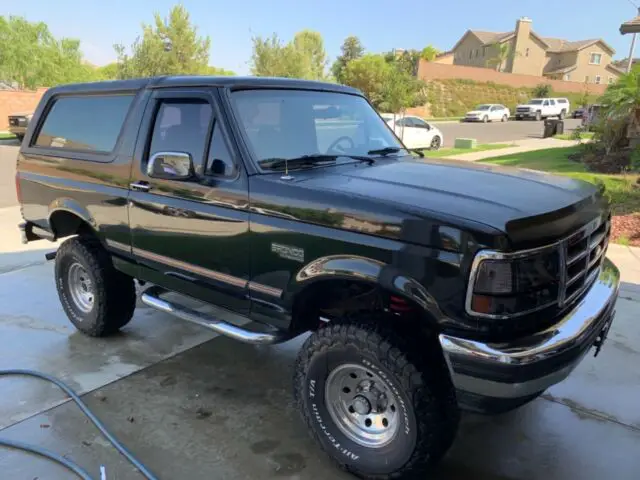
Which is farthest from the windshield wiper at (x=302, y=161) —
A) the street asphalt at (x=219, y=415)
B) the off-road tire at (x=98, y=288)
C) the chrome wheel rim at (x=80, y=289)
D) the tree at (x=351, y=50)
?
the tree at (x=351, y=50)

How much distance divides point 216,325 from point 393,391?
1.22 m

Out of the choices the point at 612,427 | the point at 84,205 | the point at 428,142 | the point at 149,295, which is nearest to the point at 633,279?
the point at 612,427

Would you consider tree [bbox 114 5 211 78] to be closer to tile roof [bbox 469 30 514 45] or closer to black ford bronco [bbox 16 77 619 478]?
black ford bronco [bbox 16 77 619 478]

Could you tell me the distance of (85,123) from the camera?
4.37 metres

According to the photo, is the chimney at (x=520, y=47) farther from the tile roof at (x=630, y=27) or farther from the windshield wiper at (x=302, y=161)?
the windshield wiper at (x=302, y=161)

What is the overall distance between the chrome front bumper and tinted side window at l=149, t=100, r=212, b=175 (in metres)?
1.93

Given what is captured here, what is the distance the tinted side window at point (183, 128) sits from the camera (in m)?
3.43

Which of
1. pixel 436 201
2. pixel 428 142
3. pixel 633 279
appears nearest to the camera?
pixel 436 201

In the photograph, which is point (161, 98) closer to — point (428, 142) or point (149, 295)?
point (149, 295)

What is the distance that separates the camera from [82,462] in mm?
2967

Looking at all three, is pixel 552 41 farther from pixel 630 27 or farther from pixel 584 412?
pixel 584 412

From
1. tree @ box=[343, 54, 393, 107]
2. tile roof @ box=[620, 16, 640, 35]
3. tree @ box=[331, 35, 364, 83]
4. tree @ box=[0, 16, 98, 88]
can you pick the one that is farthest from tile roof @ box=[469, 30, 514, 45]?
tile roof @ box=[620, 16, 640, 35]

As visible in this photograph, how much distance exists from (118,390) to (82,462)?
801mm

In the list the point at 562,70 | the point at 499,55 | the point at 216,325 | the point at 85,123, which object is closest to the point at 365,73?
the point at 499,55
